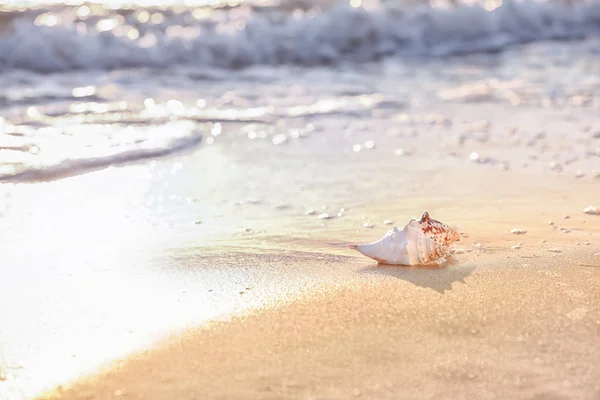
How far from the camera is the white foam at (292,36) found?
8539mm

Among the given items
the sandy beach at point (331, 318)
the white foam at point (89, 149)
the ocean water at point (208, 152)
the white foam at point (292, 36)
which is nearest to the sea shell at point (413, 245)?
the sandy beach at point (331, 318)

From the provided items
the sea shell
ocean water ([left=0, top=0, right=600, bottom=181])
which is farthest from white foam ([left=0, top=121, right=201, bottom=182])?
the sea shell

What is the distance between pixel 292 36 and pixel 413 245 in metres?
7.93

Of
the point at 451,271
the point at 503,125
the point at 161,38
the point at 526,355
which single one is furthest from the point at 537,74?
the point at 526,355

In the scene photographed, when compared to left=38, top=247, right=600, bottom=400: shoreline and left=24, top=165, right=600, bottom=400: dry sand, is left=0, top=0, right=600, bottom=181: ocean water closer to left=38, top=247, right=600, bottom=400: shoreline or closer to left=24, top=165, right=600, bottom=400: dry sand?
left=24, top=165, right=600, bottom=400: dry sand

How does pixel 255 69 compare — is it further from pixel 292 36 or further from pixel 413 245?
pixel 413 245

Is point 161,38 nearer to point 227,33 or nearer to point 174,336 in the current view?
point 227,33

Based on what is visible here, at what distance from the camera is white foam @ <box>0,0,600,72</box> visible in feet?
28.0

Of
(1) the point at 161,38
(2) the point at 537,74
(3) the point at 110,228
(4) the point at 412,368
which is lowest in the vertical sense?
(4) the point at 412,368

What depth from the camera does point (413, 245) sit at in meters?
2.63

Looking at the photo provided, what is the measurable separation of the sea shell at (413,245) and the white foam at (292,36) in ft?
20.0

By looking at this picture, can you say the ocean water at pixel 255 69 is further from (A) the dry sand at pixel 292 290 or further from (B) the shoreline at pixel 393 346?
(B) the shoreline at pixel 393 346

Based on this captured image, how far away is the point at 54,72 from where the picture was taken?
7848mm

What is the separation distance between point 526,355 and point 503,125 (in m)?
3.32
